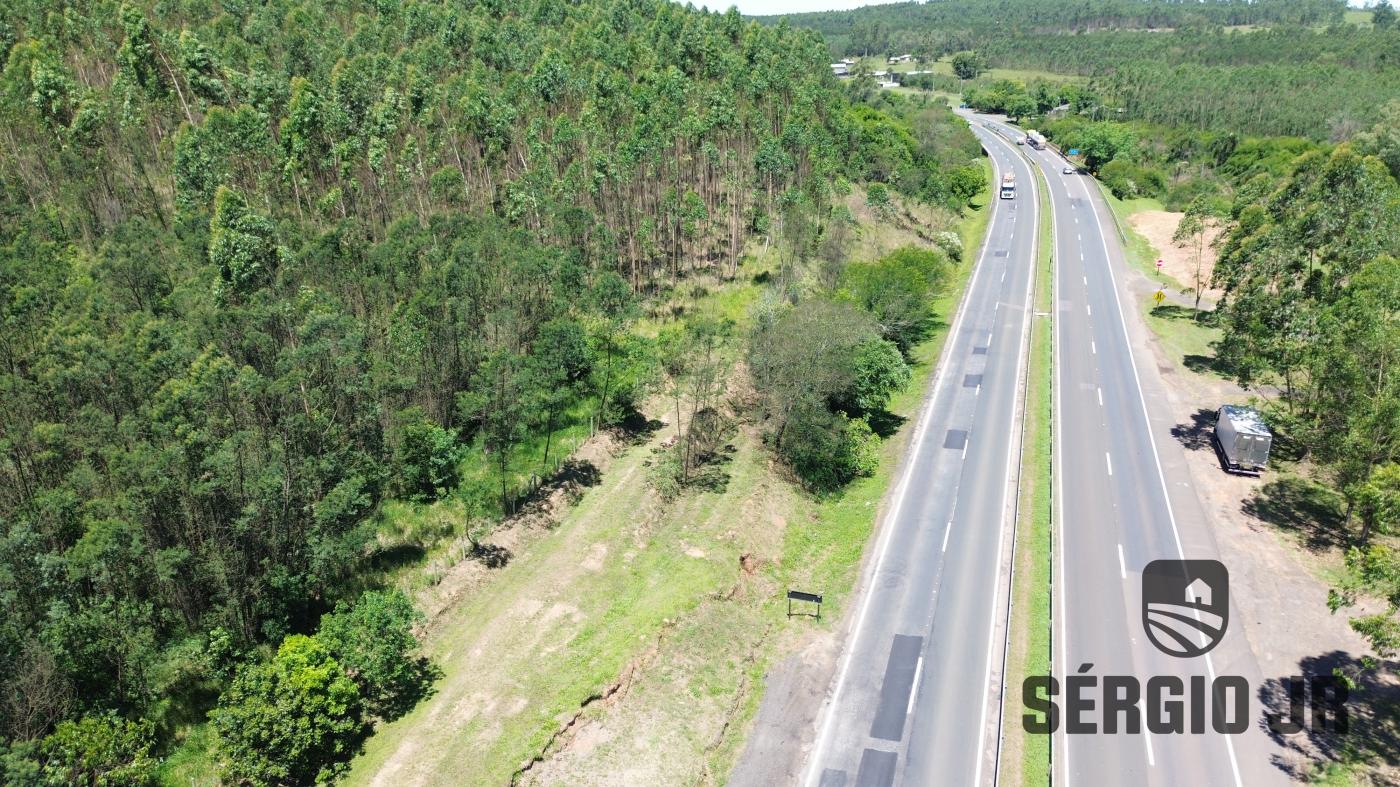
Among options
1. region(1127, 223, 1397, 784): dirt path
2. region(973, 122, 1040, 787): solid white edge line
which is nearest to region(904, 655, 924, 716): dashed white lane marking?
region(973, 122, 1040, 787): solid white edge line

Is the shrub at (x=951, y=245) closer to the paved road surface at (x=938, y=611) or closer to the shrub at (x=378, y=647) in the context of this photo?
the paved road surface at (x=938, y=611)

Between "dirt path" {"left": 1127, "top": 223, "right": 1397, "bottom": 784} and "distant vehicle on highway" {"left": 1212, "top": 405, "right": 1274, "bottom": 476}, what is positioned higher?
"distant vehicle on highway" {"left": 1212, "top": 405, "right": 1274, "bottom": 476}

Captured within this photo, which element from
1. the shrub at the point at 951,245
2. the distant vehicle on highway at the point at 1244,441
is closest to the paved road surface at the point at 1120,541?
the distant vehicle on highway at the point at 1244,441

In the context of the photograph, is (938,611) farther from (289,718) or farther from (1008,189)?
(1008,189)

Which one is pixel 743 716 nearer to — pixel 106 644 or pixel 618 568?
pixel 618 568

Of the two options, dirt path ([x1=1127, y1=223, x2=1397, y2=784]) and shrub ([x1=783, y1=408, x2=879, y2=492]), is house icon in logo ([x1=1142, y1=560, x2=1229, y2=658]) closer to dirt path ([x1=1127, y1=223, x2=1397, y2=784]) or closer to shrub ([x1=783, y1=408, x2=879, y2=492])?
dirt path ([x1=1127, y1=223, x2=1397, y2=784])

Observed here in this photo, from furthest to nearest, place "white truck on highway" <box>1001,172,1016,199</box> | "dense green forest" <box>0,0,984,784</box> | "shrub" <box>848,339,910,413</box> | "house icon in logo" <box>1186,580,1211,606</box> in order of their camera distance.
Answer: "white truck on highway" <box>1001,172,1016,199</box>, "shrub" <box>848,339,910,413</box>, "house icon in logo" <box>1186,580,1211,606</box>, "dense green forest" <box>0,0,984,784</box>
